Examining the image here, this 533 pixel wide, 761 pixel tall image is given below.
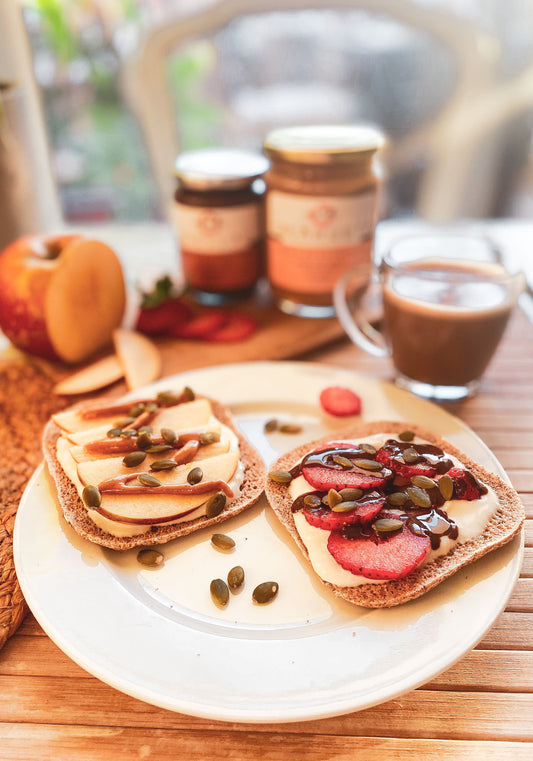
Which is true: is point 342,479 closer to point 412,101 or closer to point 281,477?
point 281,477

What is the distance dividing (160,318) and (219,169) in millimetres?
463

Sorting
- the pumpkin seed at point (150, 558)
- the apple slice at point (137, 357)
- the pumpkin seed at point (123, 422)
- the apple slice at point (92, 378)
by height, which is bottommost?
the apple slice at point (92, 378)

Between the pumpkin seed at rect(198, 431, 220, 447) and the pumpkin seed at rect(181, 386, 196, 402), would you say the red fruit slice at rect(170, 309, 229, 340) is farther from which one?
the pumpkin seed at rect(198, 431, 220, 447)

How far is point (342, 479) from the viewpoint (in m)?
1.06

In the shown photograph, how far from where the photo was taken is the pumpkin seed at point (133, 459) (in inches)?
44.4

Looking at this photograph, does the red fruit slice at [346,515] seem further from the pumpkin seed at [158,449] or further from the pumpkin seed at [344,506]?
the pumpkin seed at [158,449]

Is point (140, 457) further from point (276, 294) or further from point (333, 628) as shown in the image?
point (276, 294)

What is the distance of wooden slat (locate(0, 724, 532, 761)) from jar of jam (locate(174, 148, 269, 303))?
4.31ft

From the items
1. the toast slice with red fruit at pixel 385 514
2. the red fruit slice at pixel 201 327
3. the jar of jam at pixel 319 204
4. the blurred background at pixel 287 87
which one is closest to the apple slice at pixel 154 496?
the toast slice with red fruit at pixel 385 514

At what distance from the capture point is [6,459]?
1343 millimetres

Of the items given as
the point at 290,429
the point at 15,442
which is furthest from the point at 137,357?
the point at 290,429

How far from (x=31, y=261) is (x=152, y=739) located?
1257mm

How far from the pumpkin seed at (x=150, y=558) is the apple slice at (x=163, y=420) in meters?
0.29

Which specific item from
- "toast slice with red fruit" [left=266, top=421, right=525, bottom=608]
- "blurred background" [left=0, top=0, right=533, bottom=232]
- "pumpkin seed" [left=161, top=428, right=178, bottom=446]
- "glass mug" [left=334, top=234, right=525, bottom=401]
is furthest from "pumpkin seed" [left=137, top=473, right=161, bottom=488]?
"blurred background" [left=0, top=0, right=533, bottom=232]
